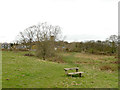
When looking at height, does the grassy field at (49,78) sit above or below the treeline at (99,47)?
below

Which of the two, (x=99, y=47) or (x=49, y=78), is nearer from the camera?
(x=49, y=78)

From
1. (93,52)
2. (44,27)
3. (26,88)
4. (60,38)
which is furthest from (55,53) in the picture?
(26,88)

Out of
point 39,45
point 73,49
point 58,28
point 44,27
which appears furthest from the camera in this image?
point 73,49

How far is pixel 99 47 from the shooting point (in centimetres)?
5072

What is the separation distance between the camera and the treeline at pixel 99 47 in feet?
154

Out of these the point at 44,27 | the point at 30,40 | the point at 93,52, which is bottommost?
the point at 93,52

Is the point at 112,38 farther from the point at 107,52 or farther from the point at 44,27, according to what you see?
the point at 44,27

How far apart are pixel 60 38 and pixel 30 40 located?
35.5 ft

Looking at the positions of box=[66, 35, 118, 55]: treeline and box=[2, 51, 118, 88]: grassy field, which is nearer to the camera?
box=[2, 51, 118, 88]: grassy field

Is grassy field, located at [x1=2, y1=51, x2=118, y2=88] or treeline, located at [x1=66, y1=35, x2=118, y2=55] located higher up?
treeline, located at [x1=66, y1=35, x2=118, y2=55]

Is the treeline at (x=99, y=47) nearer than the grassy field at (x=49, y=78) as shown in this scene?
No

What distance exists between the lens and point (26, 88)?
7.36 m

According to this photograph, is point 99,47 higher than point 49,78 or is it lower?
higher

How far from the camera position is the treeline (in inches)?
1849
